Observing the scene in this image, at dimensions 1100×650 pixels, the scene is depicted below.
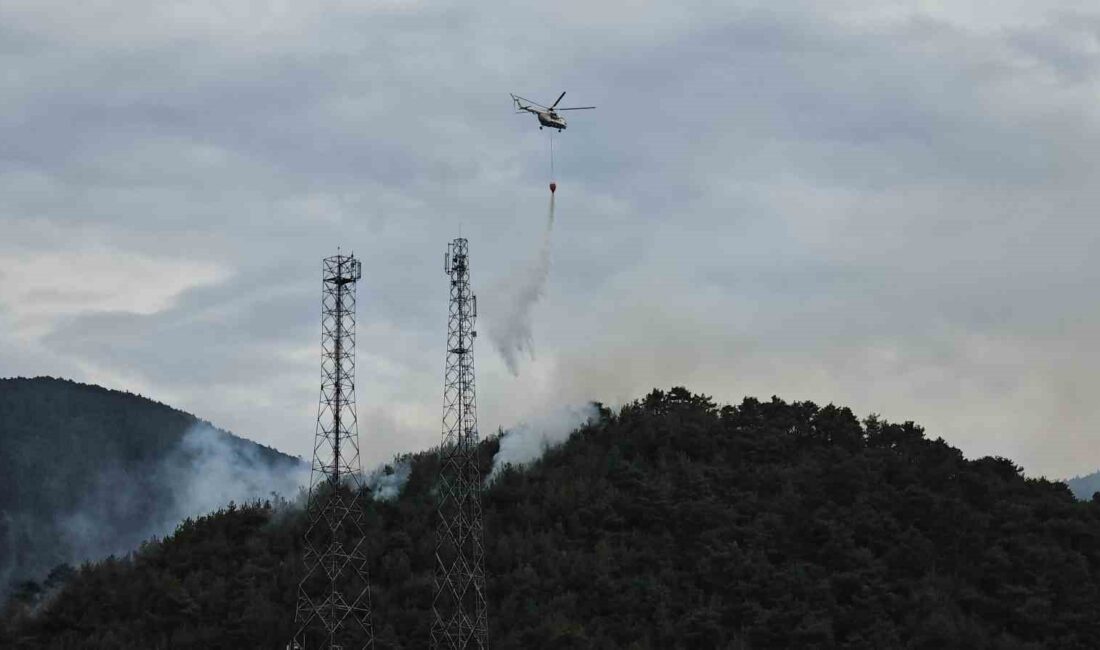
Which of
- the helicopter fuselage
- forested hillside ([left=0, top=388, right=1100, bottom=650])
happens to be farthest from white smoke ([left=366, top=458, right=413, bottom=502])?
the helicopter fuselage

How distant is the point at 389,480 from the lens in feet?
561

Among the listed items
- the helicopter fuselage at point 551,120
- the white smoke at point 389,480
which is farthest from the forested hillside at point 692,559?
the helicopter fuselage at point 551,120

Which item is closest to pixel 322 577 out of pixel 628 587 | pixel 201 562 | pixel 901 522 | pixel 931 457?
pixel 201 562

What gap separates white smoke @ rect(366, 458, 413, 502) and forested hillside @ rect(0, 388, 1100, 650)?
2.12 metres

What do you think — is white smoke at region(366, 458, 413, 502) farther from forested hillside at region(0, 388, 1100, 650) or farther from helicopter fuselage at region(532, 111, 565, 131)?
helicopter fuselage at region(532, 111, 565, 131)

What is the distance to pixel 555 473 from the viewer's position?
169m

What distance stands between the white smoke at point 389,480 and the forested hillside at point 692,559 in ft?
6.96

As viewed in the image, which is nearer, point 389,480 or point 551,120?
point 551,120

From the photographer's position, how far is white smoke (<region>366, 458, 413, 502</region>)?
549ft

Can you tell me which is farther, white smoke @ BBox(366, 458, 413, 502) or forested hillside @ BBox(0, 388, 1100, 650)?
white smoke @ BBox(366, 458, 413, 502)

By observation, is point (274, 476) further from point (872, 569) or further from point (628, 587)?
point (872, 569)

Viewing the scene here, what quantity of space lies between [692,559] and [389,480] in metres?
39.5

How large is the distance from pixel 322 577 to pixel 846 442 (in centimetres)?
7223

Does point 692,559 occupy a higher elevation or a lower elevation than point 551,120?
lower
